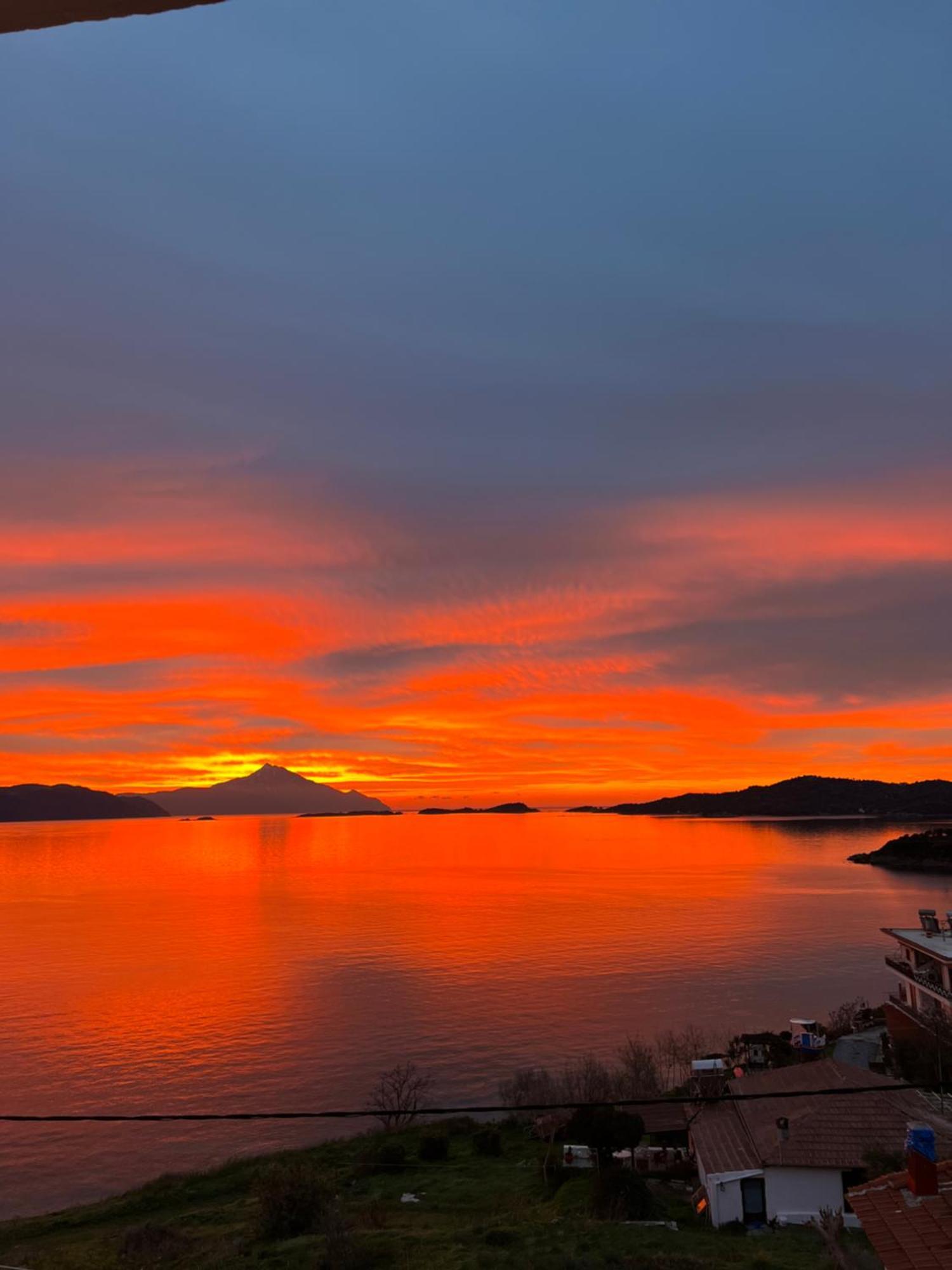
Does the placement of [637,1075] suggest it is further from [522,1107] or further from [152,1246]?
[522,1107]

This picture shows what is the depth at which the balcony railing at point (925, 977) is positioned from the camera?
141 feet

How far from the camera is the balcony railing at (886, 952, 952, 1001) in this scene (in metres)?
42.8

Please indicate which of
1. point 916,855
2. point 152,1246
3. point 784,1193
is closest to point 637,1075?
point 784,1193

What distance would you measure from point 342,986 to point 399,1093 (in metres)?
33.1

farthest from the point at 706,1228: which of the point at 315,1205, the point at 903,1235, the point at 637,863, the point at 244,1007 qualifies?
the point at 637,863

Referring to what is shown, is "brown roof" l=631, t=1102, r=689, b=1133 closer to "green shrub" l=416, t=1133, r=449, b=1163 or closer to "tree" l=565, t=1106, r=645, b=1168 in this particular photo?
"tree" l=565, t=1106, r=645, b=1168

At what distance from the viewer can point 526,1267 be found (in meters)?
21.5

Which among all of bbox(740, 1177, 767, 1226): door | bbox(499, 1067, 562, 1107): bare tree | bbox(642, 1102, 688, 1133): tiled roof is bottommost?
bbox(499, 1067, 562, 1107): bare tree

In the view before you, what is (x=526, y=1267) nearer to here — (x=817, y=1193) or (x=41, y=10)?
(x=817, y=1193)

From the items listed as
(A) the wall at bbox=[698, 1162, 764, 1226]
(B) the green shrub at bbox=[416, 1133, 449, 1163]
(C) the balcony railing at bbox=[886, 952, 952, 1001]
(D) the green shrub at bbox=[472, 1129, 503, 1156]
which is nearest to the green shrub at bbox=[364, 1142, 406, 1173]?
(B) the green shrub at bbox=[416, 1133, 449, 1163]

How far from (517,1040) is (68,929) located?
71.1m

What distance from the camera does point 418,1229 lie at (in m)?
26.9

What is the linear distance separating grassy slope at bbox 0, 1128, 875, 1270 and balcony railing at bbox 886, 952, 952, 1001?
1984 centimetres

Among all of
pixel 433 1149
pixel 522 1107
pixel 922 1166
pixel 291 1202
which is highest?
pixel 522 1107
